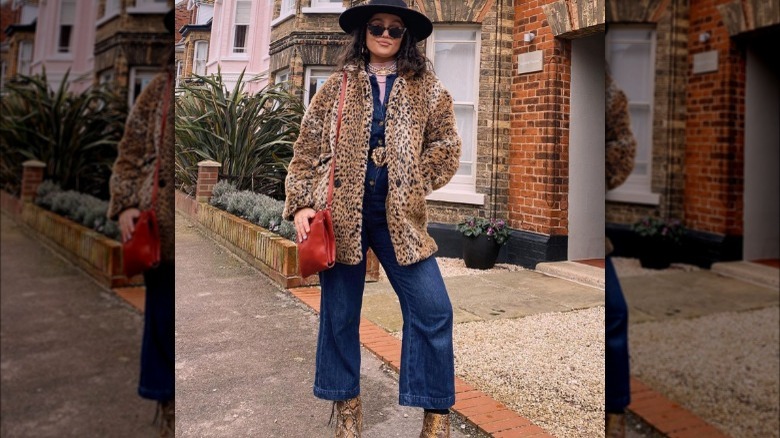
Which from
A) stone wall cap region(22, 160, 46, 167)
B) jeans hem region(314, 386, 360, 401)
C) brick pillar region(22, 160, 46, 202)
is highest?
stone wall cap region(22, 160, 46, 167)

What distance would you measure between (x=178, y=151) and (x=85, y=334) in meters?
0.61

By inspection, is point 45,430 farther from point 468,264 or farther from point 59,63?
point 468,264

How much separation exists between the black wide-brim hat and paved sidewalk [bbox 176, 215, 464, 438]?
2.55ft

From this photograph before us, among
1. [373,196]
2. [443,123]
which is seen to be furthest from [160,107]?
[443,123]

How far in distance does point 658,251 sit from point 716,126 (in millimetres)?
139

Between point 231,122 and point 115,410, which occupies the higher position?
point 231,122

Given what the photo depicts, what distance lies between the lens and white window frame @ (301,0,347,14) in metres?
1.78

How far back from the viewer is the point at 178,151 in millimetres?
1790

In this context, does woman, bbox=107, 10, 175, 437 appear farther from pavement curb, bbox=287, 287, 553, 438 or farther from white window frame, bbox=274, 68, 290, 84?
pavement curb, bbox=287, 287, 553, 438

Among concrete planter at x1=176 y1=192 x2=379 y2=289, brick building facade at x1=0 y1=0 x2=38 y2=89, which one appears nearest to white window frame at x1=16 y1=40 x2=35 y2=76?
brick building facade at x1=0 y1=0 x2=38 y2=89

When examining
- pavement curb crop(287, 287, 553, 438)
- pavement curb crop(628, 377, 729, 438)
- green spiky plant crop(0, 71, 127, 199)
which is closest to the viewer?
pavement curb crop(628, 377, 729, 438)

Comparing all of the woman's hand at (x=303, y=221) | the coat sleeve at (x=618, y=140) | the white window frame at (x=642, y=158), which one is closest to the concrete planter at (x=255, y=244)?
the woman's hand at (x=303, y=221)

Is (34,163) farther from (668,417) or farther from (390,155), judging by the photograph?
(668,417)

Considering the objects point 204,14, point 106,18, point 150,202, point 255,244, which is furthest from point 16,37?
point 255,244
